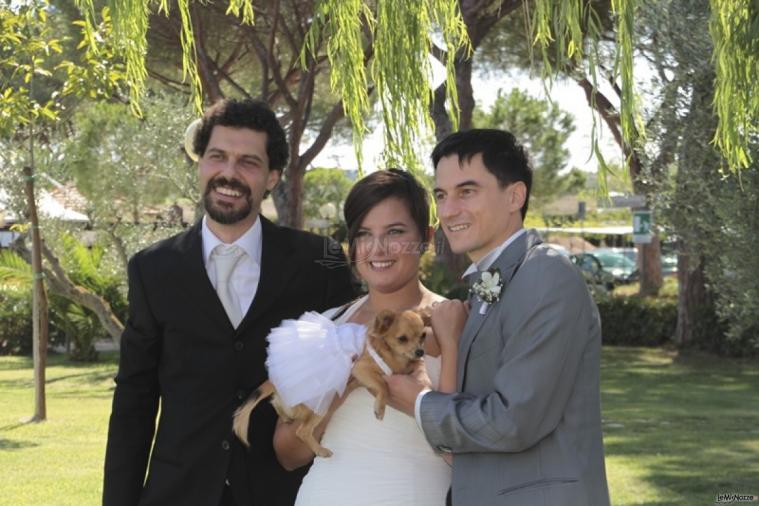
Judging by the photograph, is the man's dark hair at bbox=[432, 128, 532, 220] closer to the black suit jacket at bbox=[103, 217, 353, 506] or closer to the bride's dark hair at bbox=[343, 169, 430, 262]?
the bride's dark hair at bbox=[343, 169, 430, 262]

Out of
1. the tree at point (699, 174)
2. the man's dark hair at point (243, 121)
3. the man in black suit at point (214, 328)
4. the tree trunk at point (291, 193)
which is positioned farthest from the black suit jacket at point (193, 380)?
the tree trunk at point (291, 193)

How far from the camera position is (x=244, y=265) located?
3596mm

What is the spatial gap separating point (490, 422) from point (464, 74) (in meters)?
16.4

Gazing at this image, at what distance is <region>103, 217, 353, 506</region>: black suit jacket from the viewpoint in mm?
3412

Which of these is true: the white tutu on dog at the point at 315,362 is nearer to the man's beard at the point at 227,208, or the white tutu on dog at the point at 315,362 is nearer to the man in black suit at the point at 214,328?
the man in black suit at the point at 214,328

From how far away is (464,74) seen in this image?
18.3 meters

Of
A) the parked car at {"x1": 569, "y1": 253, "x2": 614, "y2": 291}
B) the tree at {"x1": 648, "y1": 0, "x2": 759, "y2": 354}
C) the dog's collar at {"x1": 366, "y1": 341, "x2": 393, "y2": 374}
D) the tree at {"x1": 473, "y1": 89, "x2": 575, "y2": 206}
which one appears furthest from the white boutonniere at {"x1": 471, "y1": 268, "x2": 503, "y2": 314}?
the tree at {"x1": 473, "y1": 89, "x2": 575, "y2": 206}

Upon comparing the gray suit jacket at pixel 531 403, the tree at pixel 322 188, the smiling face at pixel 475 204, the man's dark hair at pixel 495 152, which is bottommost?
the gray suit jacket at pixel 531 403

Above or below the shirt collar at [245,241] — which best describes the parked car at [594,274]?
A: below

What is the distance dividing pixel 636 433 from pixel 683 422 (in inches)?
44.4

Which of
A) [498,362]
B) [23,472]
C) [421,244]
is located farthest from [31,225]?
[498,362]

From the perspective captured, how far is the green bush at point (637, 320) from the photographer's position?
68.8ft

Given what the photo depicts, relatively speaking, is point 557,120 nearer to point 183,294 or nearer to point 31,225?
point 31,225

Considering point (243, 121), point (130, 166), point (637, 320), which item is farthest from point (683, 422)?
point (130, 166)
